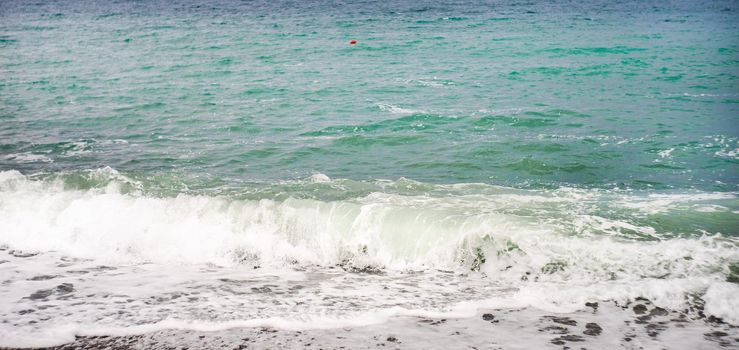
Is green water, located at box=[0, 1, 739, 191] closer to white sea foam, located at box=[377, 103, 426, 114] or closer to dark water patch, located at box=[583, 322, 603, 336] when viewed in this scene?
white sea foam, located at box=[377, 103, 426, 114]

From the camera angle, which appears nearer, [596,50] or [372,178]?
[372,178]

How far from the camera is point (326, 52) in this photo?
30609 mm

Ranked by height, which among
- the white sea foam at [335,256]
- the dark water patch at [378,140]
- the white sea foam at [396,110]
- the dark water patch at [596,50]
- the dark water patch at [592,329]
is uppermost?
the dark water patch at [596,50]

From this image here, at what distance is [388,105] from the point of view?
18547mm

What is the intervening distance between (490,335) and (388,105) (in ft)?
42.8

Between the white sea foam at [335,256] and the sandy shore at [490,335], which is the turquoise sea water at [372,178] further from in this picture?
the sandy shore at [490,335]

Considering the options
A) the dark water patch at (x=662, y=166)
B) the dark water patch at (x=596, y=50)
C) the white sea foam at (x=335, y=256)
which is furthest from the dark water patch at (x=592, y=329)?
the dark water patch at (x=596, y=50)

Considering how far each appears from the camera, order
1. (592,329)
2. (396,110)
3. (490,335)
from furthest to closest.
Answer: (396,110)
(592,329)
(490,335)

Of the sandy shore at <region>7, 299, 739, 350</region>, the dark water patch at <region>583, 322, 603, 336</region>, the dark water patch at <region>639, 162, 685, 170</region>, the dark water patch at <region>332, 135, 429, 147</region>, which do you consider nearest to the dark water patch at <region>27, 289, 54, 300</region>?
the sandy shore at <region>7, 299, 739, 350</region>

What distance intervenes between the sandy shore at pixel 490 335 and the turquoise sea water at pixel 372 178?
0.38 metres

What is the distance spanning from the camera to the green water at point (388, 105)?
12703mm

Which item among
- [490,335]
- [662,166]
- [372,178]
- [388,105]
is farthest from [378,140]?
[490,335]

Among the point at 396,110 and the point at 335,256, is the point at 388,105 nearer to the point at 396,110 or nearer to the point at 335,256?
the point at 396,110

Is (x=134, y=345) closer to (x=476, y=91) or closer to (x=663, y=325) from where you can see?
(x=663, y=325)
